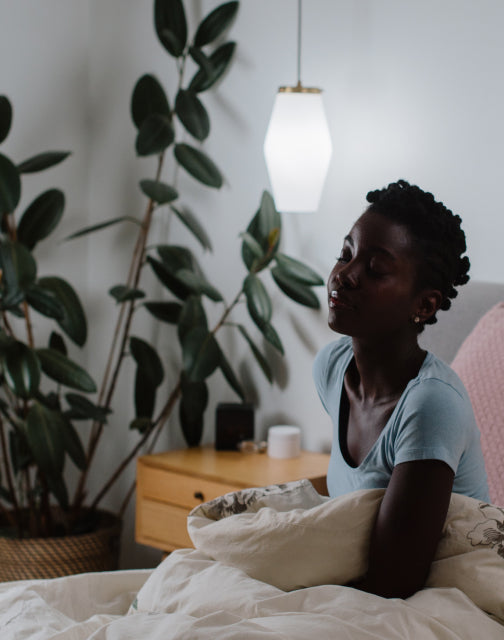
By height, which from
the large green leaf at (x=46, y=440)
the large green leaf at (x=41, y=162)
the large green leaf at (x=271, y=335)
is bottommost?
the large green leaf at (x=46, y=440)

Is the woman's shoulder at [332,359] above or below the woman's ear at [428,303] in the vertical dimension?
below

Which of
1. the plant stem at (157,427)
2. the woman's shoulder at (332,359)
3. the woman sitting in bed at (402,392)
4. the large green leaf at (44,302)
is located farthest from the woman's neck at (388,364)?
the large green leaf at (44,302)

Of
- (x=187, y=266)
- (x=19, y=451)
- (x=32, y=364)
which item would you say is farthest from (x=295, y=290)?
(x=19, y=451)

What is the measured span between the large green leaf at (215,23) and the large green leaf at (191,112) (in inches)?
6.7

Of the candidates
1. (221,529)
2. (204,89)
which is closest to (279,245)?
(204,89)

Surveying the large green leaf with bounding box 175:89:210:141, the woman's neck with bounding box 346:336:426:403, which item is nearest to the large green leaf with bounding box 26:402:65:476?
the large green leaf with bounding box 175:89:210:141

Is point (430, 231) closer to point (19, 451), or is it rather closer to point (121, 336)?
point (19, 451)

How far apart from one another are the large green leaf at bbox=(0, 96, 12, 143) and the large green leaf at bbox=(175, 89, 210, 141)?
0.47 meters

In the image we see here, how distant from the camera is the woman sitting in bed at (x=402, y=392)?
106 centimetres

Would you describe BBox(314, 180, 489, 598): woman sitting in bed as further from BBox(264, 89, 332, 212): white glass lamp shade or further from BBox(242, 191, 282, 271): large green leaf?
BBox(242, 191, 282, 271): large green leaf

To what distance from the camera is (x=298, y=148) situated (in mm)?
2141

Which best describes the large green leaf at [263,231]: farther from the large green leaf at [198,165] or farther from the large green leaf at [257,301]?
the large green leaf at [198,165]

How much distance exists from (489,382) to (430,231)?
1.62 feet

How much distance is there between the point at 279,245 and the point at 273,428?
0.51 meters
